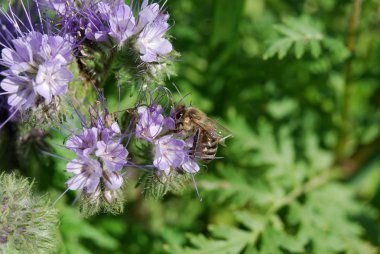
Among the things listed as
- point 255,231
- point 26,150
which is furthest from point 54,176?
point 255,231

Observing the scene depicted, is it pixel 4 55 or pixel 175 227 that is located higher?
pixel 4 55

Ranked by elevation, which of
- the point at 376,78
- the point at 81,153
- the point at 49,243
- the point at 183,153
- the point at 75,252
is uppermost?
the point at 376,78

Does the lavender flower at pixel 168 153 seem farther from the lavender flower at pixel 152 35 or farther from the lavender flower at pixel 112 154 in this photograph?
the lavender flower at pixel 152 35

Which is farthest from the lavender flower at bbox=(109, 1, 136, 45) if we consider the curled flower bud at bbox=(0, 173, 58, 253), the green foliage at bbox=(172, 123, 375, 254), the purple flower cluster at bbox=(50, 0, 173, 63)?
the green foliage at bbox=(172, 123, 375, 254)

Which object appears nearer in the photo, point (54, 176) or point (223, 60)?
point (54, 176)

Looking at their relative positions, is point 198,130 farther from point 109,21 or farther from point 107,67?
point 109,21

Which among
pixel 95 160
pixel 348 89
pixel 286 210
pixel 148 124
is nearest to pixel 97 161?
pixel 95 160

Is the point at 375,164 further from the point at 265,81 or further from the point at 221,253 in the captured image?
the point at 221,253
